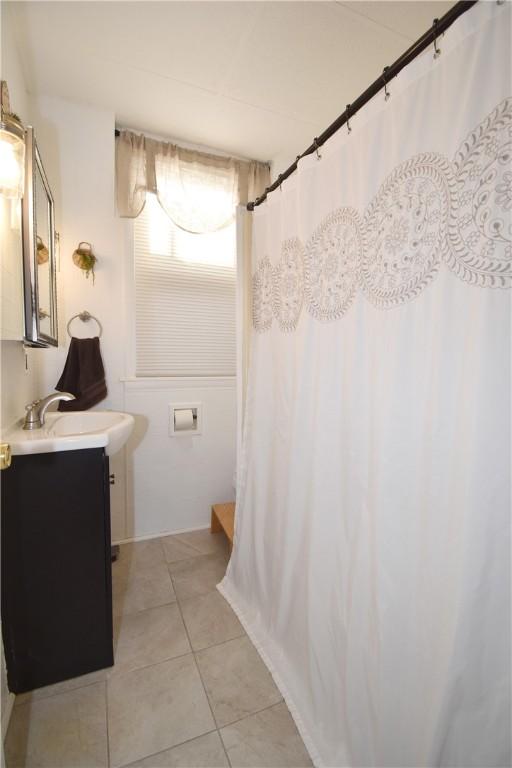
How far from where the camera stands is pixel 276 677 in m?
1.17

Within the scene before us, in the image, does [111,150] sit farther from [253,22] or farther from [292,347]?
[292,347]

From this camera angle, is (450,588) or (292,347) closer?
(450,588)

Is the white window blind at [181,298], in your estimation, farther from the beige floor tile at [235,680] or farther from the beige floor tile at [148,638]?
the beige floor tile at [235,680]

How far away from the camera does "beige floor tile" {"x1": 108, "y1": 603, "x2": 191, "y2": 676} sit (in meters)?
1.26

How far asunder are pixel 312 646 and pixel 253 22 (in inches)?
93.3

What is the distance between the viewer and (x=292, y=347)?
47.0 inches

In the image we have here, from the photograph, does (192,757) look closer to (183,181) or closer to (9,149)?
(9,149)

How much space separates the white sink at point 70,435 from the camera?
3.43ft

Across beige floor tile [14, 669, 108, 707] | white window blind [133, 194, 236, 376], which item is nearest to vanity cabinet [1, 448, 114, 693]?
beige floor tile [14, 669, 108, 707]

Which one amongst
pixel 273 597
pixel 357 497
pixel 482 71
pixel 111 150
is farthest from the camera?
pixel 111 150

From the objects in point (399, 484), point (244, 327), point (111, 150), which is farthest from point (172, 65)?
point (399, 484)

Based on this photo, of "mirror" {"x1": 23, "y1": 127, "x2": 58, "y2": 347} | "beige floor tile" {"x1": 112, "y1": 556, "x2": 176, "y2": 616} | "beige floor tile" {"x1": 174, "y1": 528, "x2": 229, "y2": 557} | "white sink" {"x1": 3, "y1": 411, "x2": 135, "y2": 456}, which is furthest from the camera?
"beige floor tile" {"x1": 174, "y1": 528, "x2": 229, "y2": 557}

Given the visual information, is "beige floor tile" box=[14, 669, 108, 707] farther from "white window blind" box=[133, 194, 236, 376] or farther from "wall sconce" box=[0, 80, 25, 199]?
"wall sconce" box=[0, 80, 25, 199]

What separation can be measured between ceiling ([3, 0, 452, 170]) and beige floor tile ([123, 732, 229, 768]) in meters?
2.62
